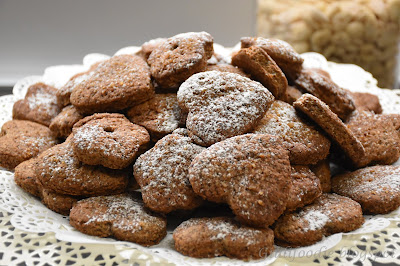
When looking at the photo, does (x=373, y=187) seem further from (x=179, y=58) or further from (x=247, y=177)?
(x=179, y=58)

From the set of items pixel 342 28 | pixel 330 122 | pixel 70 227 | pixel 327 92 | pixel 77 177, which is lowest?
pixel 70 227

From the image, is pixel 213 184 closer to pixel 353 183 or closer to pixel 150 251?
pixel 150 251

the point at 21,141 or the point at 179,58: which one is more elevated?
the point at 179,58

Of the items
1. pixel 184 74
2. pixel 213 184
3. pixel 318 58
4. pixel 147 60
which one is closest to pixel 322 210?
pixel 213 184

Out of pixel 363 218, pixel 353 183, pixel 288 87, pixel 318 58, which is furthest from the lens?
pixel 318 58

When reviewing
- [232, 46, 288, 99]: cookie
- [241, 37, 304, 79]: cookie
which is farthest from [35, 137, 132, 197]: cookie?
[241, 37, 304, 79]: cookie

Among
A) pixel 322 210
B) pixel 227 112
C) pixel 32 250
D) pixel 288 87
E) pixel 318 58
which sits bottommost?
pixel 32 250

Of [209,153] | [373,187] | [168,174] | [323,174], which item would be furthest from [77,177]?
[373,187]
